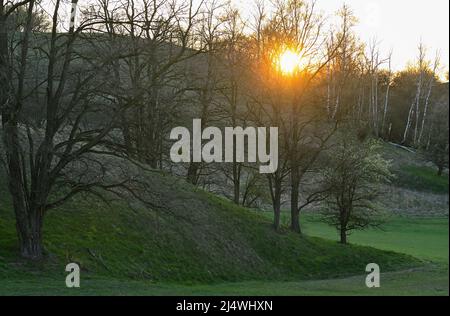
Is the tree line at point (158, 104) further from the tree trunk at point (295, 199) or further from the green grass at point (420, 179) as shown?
the green grass at point (420, 179)

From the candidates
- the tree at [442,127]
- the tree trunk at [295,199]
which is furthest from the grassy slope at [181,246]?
the tree at [442,127]

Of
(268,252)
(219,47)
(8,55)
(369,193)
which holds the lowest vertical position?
(268,252)

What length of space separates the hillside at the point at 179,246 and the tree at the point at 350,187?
6.11ft

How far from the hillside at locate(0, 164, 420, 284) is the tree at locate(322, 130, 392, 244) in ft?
6.11

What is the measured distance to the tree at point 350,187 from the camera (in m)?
38.8

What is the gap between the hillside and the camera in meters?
25.3

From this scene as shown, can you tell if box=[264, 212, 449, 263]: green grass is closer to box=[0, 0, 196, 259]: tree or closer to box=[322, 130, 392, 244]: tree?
box=[322, 130, 392, 244]: tree

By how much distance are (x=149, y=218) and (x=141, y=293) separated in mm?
14119

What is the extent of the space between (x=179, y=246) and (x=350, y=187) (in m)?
13.3

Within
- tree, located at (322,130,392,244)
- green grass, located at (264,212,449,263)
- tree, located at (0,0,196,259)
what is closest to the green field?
green grass, located at (264,212,449,263)

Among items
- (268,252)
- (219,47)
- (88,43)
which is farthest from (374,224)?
(88,43)

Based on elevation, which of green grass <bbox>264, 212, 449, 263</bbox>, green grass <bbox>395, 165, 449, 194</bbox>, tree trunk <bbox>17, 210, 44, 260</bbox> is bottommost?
green grass <bbox>264, 212, 449, 263</bbox>
